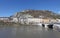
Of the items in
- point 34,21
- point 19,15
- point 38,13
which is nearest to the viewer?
point 34,21

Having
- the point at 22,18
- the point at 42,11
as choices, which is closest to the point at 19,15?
the point at 22,18

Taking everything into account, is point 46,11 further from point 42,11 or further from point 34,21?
point 34,21

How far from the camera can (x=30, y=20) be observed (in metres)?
76.1

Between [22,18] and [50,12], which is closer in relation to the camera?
[22,18]

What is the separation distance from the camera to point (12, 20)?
248 ft

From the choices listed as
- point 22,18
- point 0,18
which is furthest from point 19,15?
point 0,18

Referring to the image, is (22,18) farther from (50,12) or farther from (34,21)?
(50,12)

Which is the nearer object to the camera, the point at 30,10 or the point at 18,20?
the point at 18,20

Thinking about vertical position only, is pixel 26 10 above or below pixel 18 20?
above

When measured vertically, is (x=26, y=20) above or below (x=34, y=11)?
below

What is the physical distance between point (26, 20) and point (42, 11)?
80.1ft

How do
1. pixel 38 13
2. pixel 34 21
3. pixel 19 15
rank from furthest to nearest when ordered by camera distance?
pixel 38 13 < pixel 19 15 < pixel 34 21

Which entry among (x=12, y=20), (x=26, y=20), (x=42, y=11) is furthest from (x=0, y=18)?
(x=42, y=11)

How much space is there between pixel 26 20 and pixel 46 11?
89.8 feet
